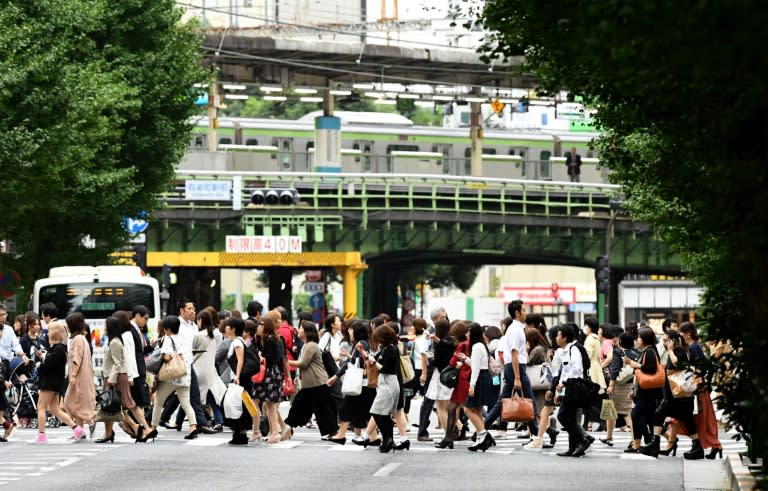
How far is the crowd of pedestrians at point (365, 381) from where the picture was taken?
1986 cm

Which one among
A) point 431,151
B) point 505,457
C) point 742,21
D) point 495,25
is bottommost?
point 505,457

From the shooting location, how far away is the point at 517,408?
2073 centimetres

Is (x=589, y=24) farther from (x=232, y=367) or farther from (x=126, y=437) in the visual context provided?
(x=126, y=437)

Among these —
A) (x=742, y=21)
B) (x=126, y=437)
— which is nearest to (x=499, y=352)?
(x=126, y=437)

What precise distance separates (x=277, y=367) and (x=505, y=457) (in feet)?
9.45

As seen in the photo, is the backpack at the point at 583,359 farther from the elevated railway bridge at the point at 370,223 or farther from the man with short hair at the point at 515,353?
the elevated railway bridge at the point at 370,223

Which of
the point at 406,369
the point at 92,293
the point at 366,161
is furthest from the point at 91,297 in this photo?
the point at 366,161

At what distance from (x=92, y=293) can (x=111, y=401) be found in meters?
13.6

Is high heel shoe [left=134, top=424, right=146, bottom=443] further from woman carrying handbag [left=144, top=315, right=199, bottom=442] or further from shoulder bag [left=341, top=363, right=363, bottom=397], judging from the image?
shoulder bag [left=341, top=363, right=363, bottom=397]

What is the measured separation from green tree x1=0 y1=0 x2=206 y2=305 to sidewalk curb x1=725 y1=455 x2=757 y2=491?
52.9ft

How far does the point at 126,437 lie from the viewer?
22359mm

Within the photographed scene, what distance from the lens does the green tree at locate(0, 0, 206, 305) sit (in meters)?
31.6

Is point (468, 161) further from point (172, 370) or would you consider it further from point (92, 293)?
point (172, 370)

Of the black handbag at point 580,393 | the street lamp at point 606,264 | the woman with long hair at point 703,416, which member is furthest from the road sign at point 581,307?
the black handbag at point 580,393
